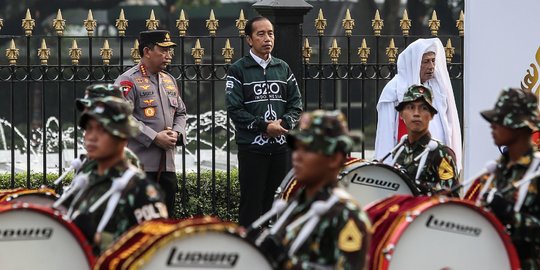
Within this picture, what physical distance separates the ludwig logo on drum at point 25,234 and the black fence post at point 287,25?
5.61 metres

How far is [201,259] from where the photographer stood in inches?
287

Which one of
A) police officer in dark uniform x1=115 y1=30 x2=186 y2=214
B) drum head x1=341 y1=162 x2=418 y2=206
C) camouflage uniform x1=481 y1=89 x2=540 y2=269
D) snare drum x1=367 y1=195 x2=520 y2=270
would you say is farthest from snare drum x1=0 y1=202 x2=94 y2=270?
police officer in dark uniform x1=115 y1=30 x2=186 y2=214

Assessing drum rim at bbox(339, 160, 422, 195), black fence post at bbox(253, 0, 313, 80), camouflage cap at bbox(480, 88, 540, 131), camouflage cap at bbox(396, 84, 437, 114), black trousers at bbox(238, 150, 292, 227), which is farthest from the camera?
black fence post at bbox(253, 0, 313, 80)

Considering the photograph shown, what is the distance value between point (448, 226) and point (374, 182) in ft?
5.79

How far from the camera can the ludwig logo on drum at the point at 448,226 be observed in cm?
858

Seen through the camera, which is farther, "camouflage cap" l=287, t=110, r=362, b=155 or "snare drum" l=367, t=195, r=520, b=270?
"snare drum" l=367, t=195, r=520, b=270

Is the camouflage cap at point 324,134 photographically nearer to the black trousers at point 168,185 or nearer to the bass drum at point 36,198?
the bass drum at point 36,198

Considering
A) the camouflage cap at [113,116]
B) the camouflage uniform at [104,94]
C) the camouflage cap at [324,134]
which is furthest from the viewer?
the camouflage uniform at [104,94]

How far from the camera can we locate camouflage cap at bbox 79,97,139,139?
813 centimetres

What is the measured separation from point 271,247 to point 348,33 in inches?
253

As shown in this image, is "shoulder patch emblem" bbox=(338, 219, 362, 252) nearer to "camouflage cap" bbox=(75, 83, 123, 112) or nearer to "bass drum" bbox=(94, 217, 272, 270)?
"bass drum" bbox=(94, 217, 272, 270)

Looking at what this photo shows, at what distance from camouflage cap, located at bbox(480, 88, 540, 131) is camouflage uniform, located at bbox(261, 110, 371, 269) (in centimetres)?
153

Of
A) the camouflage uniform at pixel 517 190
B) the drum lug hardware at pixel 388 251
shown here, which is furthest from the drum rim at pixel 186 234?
the camouflage uniform at pixel 517 190

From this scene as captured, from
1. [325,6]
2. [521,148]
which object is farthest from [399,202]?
[325,6]
